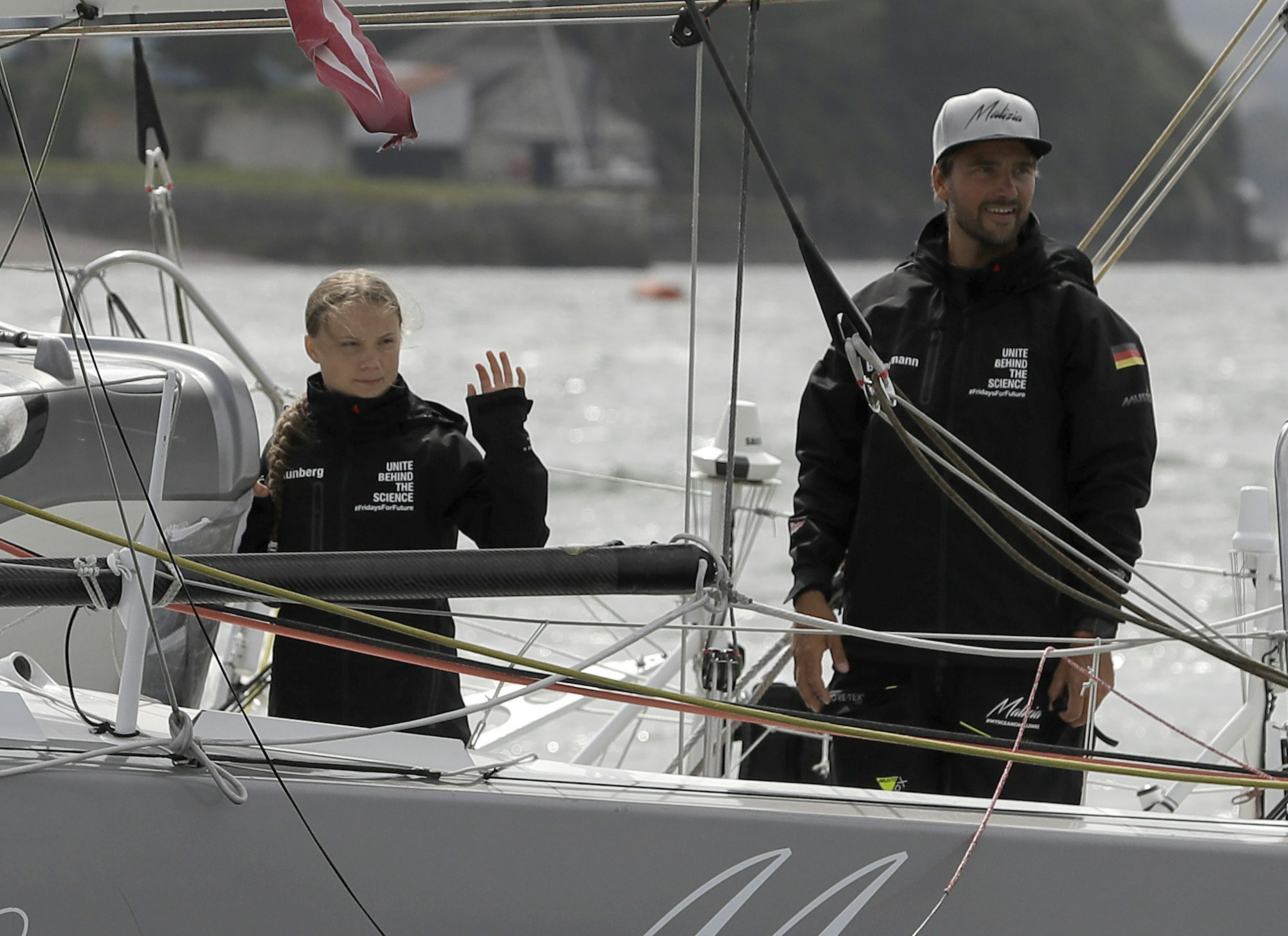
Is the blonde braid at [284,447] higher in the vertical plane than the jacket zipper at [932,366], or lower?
lower

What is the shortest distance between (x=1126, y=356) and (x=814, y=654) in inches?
21.2

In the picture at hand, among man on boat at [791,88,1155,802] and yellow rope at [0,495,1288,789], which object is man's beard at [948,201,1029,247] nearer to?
man on boat at [791,88,1155,802]

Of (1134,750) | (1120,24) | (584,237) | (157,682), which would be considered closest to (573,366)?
(1134,750)

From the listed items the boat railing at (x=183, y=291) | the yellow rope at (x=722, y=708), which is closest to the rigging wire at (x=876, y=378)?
the yellow rope at (x=722, y=708)

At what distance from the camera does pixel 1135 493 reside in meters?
1.94

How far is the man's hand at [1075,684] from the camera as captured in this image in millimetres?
1934

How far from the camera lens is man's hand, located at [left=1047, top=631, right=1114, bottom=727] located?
6.34ft

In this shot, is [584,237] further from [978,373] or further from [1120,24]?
[978,373]

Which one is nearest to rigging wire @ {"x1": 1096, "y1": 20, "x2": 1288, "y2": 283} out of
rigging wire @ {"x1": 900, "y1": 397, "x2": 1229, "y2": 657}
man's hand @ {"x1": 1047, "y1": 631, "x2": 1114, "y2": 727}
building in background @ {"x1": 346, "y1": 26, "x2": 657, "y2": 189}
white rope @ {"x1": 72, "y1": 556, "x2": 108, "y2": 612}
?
man's hand @ {"x1": 1047, "y1": 631, "x2": 1114, "y2": 727}

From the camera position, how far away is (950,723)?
6.54ft

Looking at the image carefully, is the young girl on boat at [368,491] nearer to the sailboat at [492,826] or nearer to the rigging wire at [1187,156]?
the sailboat at [492,826]

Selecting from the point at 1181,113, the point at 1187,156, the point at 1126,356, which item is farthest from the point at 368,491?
the point at 1187,156

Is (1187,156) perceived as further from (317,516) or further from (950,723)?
(317,516)

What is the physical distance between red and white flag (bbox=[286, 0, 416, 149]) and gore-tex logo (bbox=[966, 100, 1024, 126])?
0.70 meters
